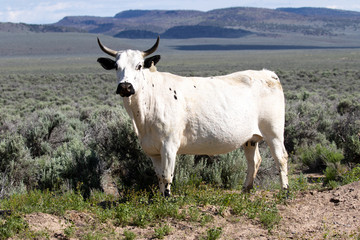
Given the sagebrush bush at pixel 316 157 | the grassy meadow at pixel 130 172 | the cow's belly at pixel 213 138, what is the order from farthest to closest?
the sagebrush bush at pixel 316 157 → the cow's belly at pixel 213 138 → the grassy meadow at pixel 130 172

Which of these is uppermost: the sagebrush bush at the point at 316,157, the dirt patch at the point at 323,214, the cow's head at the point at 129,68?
the cow's head at the point at 129,68

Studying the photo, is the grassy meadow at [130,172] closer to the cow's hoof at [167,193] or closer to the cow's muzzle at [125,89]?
the cow's hoof at [167,193]

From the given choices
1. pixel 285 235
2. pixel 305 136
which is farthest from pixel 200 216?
pixel 305 136

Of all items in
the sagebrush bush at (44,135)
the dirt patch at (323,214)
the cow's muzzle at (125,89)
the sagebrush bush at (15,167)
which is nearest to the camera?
the dirt patch at (323,214)

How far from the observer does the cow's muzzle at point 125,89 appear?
5164mm

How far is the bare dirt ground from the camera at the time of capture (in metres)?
4.53

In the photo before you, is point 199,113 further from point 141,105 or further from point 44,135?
point 44,135

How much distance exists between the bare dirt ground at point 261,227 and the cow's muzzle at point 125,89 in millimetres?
1469

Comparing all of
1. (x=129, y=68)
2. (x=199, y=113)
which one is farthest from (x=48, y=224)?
(x=199, y=113)

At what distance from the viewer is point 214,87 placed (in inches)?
245

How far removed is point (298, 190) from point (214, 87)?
1885 millimetres

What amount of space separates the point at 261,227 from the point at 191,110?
1.84 meters

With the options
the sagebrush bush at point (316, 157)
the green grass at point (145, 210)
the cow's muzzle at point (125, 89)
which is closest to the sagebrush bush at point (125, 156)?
the green grass at point (145, 210)

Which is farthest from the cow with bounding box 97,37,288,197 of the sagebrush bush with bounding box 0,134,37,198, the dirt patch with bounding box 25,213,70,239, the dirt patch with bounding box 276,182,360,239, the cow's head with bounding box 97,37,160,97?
the sagebrush bush with bounding box 0,134,37,198
